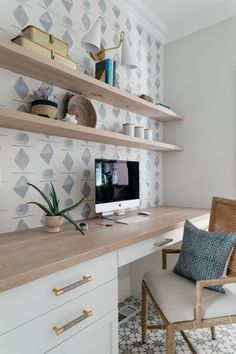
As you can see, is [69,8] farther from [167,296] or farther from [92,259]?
[167,296]

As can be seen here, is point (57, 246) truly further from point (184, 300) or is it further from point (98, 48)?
point (98, 48)

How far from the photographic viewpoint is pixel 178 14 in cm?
243

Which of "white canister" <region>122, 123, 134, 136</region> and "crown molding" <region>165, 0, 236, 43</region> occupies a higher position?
"crown molding" <region>165, 0, 236, 43</region>

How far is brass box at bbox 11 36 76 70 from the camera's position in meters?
1.27

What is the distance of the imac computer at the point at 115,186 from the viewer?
176cm

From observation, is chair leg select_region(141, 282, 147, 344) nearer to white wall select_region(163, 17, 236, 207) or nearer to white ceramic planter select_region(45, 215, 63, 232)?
white ceramic planter select_region(45, 215, 63, 232)

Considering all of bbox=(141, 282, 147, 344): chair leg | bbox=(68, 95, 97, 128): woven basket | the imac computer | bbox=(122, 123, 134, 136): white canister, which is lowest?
bbox=(141, 282, 147, 344): chair leg

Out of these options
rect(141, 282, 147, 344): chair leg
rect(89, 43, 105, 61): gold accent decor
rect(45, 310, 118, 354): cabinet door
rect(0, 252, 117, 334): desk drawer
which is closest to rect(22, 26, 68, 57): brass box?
rect(89, 43, 105, 61): gold accent decor

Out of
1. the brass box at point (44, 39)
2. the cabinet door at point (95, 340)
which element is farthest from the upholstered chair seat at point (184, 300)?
the brass box at point (44, 39)

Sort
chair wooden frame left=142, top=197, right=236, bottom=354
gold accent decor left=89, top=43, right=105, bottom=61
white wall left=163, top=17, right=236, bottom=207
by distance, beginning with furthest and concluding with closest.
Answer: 1. white wall left=163, top=17, right=236, bottom=207
2. gold accent decor left=89, top=43, right=105, bottom=61
3. chair wooden frame left=142, top=197, right=236, bottom=354

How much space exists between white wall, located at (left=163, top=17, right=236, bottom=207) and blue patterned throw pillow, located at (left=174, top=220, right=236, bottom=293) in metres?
1.12

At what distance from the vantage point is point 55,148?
1.67 meters

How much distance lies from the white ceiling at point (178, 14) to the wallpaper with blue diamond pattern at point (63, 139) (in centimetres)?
10

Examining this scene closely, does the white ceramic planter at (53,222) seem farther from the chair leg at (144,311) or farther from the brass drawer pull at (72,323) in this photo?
the chair leg at (144,311)
